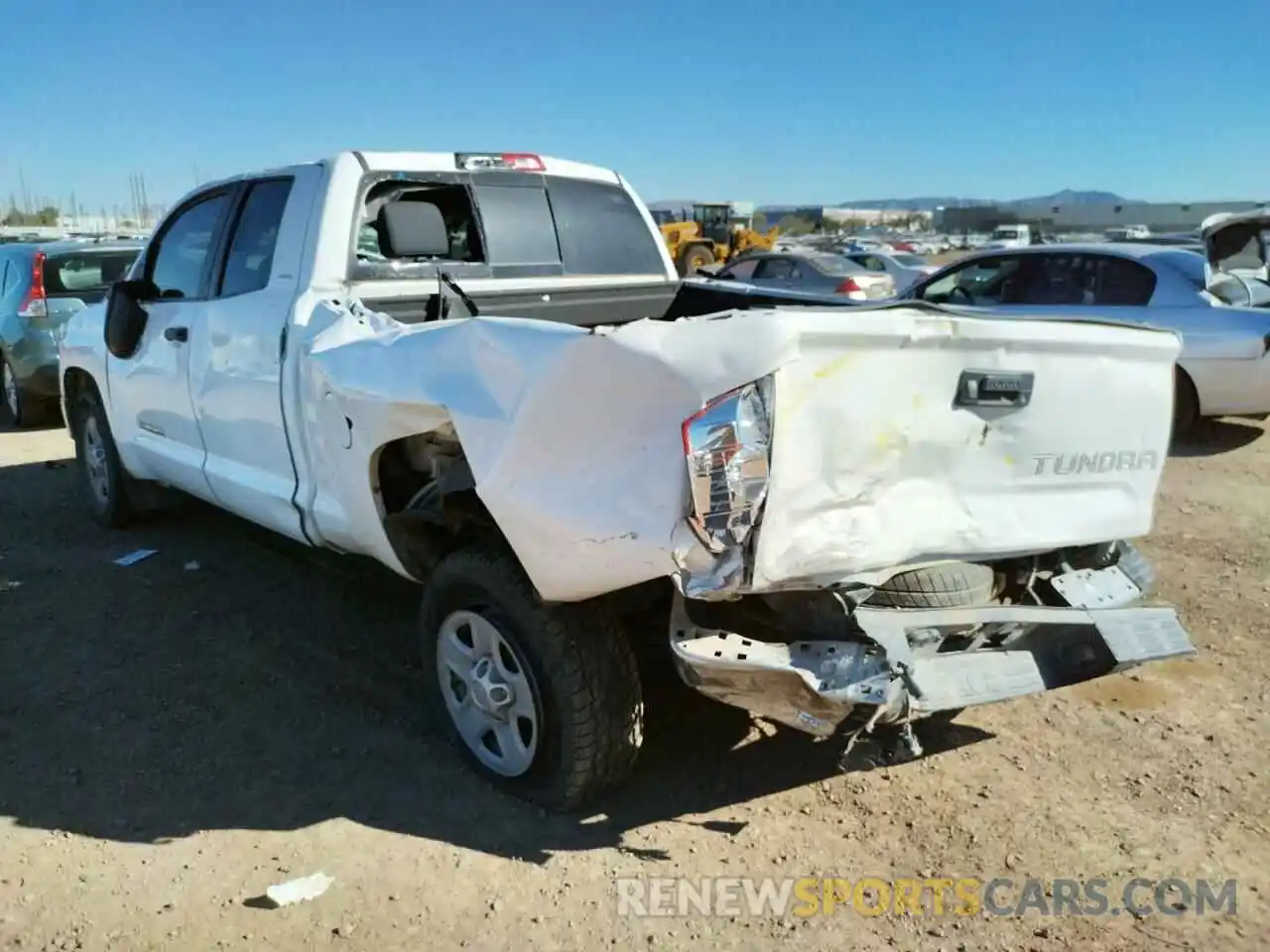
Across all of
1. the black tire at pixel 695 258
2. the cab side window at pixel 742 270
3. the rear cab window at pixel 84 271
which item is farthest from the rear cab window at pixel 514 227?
the black tire at pixel 695 258

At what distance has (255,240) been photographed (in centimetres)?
439

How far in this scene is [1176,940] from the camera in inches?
103

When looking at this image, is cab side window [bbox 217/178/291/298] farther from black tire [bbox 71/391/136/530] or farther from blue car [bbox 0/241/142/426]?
blue car [bbox 0/241/142/426]

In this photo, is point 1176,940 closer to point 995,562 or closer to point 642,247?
point 995,562

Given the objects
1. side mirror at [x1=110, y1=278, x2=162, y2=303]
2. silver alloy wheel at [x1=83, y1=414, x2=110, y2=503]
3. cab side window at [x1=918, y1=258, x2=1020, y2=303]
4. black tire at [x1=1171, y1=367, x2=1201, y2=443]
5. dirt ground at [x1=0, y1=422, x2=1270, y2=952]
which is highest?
side mirror at [x1=110, y1=278, x2=162, y2=303]

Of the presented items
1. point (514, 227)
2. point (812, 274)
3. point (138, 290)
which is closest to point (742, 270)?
point (812, 274)

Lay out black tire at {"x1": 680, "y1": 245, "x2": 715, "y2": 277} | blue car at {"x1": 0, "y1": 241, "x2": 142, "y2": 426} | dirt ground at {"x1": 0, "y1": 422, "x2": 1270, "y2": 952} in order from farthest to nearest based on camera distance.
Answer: black tire at {"x1": 680, "y1": 245, "x2": 715, "y2": 277} → blue car at {"x1": 0, "y1": 241, "x2": 142, "y2": 426} → dirt ground at {"x1": 0, "y1": 422, "x2": 1270, "y2": 952}

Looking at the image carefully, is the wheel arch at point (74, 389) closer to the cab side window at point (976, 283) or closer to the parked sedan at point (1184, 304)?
the parked sedan at point (1184, 304)

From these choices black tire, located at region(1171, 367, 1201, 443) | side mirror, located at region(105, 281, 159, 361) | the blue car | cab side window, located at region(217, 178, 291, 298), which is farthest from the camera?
the blue car

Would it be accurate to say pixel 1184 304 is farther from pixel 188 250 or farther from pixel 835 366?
A: pixel 188 250

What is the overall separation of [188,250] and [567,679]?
3386mm

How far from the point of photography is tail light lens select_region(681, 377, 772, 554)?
242 cm

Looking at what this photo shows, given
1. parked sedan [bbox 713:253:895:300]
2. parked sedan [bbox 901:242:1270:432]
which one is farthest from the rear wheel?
parked sedan [bbox 713:253:895:300]

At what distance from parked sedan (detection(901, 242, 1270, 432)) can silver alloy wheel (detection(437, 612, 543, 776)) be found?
17.6 ft
